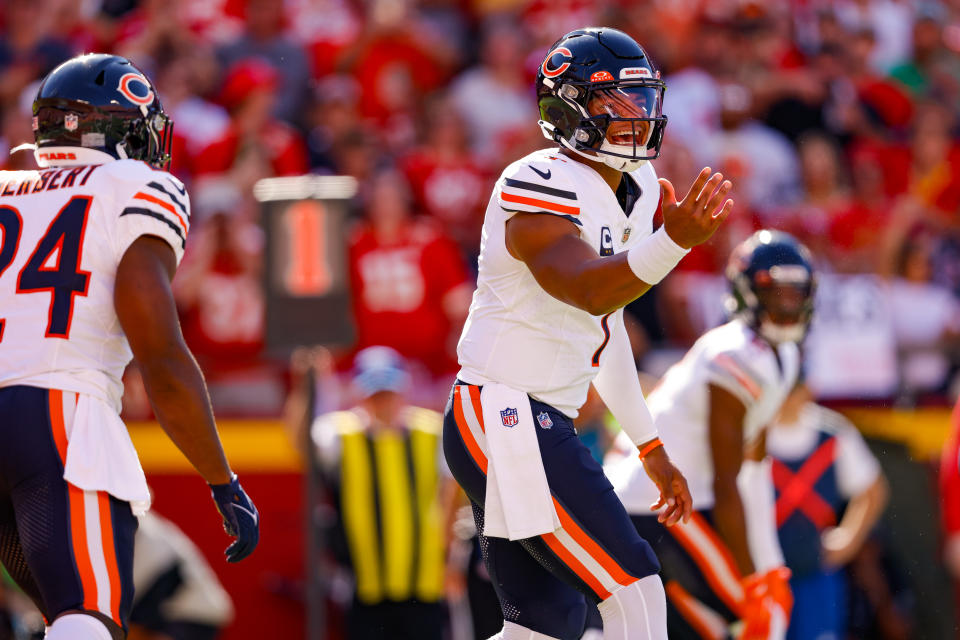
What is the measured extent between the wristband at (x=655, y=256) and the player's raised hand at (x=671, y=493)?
90cm

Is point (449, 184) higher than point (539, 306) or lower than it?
lower

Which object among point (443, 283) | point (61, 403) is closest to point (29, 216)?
point (61, 403)

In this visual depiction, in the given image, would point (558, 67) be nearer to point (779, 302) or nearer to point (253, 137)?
point (779, 302)

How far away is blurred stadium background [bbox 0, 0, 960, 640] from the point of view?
8.59 m

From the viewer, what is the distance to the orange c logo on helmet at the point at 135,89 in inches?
158

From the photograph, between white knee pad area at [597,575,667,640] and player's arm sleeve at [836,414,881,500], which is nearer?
white knee pad area at [597,575,667,640]

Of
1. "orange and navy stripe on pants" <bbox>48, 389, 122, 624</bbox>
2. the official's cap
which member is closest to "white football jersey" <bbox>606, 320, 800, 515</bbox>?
"orange and navy stripe on pants" <bbox>48, 389, 122, 624</bbox>

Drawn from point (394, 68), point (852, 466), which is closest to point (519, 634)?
point (852, 466)

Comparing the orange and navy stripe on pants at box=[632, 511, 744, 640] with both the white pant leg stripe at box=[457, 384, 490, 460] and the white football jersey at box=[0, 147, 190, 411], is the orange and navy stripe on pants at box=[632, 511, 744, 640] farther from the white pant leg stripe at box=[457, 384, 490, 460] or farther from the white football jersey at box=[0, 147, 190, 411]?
the white football jersey at box=[0, 147, 190, 411]

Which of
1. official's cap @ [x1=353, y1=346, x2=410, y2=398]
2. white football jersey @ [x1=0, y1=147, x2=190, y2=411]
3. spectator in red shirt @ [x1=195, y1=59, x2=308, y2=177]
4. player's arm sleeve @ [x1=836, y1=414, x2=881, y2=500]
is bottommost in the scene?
player's arm sleeve @ [x1=836, y1=414, x2=881, y2=500]

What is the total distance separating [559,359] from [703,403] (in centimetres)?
146

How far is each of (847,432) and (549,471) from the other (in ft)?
14.8

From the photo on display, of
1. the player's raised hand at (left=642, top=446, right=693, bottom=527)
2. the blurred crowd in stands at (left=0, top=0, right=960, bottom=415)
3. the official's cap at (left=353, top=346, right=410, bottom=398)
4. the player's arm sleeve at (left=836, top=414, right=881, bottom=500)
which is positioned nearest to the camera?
the player's raised hand at (left=642, top=446, right=693, bottom=527)

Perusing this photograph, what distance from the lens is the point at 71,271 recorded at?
3.74m
